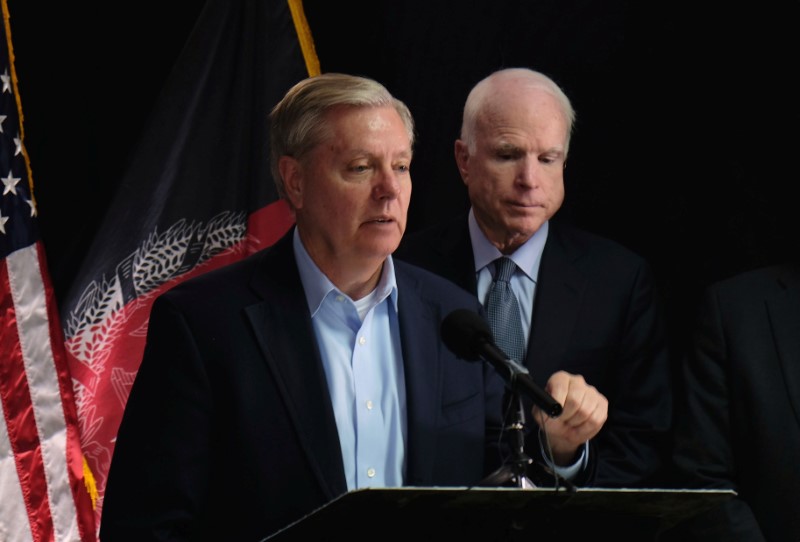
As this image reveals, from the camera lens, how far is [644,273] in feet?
9.91

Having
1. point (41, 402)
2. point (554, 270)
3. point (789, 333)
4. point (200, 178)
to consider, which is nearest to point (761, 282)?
point (789, 333)

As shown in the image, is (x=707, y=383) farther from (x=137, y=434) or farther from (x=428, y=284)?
(x=137, y=434)

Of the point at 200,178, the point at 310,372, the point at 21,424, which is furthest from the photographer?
the point at 200,178

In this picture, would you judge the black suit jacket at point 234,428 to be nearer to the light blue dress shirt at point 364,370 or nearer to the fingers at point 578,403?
the light blue dress shirt at point 364,370

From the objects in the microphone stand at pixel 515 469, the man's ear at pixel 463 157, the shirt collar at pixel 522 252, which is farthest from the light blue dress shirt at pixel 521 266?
the microphone stand at pixel 515 469

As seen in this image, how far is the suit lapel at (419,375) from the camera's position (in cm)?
220

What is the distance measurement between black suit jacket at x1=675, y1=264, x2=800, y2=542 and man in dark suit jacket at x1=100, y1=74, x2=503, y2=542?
0.64 metres

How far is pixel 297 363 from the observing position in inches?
86.8

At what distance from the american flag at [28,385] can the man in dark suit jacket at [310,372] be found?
1302 mm

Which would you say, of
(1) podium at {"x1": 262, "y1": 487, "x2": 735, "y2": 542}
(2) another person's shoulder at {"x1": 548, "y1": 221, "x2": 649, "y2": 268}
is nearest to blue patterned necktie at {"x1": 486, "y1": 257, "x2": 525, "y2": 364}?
(2) another person's shoulder at {"x1": 548, "y1": 221, "x2": 649, "y2": 268}

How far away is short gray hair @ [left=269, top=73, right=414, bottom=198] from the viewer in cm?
231

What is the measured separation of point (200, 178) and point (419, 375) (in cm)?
170

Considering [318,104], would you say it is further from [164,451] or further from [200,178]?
[200,178]

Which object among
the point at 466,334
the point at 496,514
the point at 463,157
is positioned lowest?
the point at 496,514
